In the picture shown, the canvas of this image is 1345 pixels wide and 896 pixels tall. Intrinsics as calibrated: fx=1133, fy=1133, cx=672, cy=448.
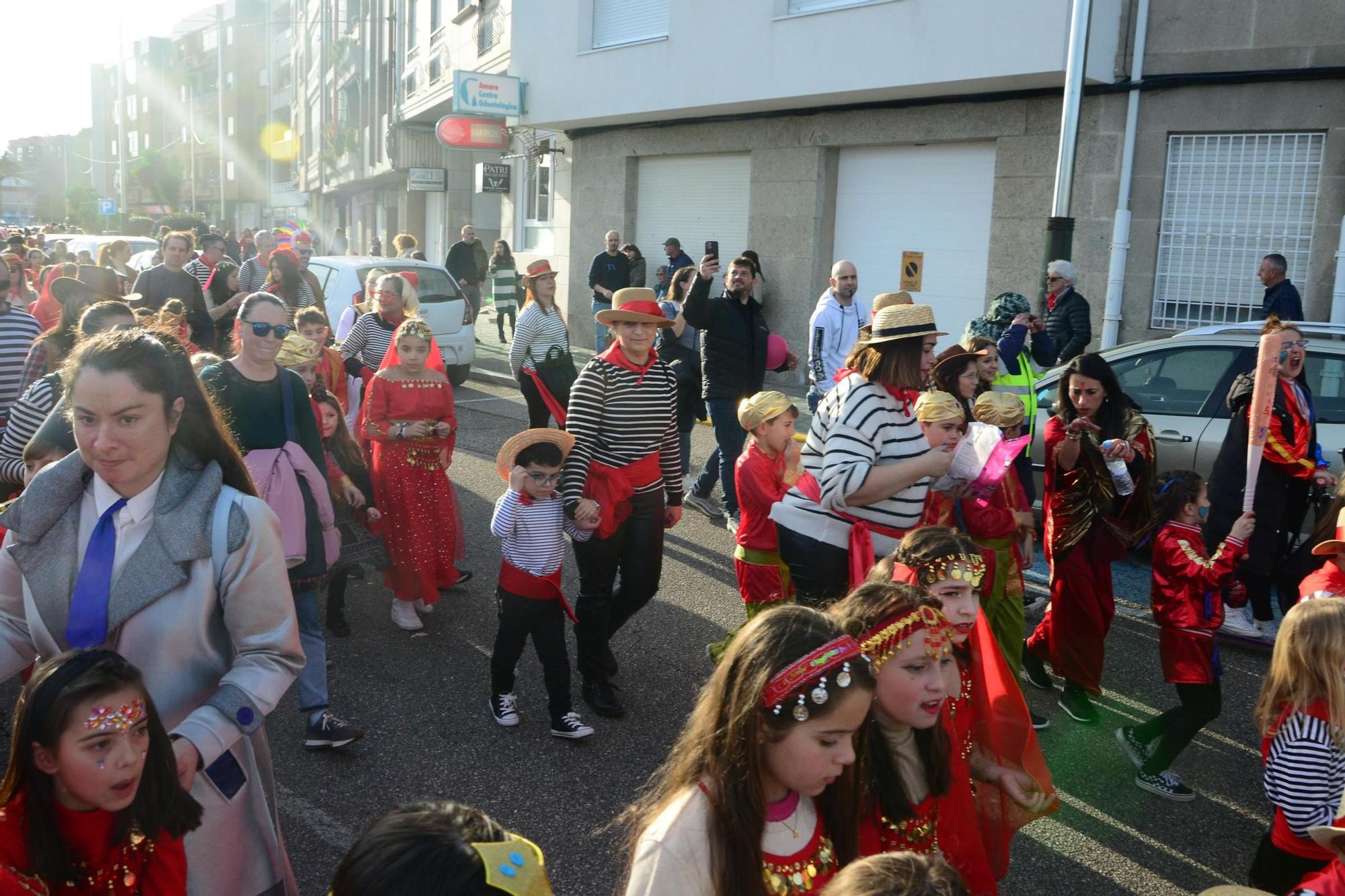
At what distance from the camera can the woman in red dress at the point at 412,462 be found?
247 inches

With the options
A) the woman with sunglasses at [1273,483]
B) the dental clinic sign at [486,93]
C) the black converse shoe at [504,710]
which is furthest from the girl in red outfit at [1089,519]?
the dental clinic sign at [486,93]

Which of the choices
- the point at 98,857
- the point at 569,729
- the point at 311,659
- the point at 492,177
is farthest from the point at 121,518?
the point at 492,177

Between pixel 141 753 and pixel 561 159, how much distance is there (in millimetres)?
19512

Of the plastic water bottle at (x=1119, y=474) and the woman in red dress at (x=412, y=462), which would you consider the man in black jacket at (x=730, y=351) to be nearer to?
the woman in red dress at (x=412, y=462)

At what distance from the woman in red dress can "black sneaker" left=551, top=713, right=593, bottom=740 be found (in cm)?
163

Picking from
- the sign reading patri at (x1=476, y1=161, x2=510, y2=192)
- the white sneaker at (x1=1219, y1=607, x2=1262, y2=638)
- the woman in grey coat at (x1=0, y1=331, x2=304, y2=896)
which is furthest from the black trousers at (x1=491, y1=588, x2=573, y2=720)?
the sign reading patri at (x1=476, y1=161, x2=510, y2=192)

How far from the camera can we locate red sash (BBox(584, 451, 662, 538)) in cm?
511

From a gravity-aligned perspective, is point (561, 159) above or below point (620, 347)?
above

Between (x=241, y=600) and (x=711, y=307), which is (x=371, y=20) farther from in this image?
(x=241, y=600)

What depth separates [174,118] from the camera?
93500 mm

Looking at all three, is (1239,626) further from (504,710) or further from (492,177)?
(492,177)

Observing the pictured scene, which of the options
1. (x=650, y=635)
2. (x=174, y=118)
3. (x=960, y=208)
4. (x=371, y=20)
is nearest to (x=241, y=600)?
(x=650, y=635)

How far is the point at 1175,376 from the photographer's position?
7.54 metres

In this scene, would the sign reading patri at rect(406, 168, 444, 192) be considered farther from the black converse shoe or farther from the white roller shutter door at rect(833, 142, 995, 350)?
the black converse shoe
